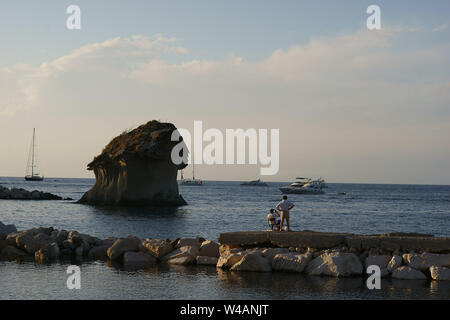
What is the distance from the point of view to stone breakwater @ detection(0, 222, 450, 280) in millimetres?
15359

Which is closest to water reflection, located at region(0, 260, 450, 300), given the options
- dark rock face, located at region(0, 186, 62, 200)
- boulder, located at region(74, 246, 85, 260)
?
boulder, located at region(74, 246, 85, 260)

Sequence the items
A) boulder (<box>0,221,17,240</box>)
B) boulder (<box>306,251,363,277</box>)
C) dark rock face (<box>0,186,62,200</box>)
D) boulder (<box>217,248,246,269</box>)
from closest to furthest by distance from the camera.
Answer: boulder (<box>306,251,363,277</box>), boulder (<box>217,248,246,269</box>), boulder (<box>0,221,17,240</box>), dark rock face (<box>0,186,62,200</box>)

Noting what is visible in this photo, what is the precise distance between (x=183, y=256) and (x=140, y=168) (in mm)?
41784

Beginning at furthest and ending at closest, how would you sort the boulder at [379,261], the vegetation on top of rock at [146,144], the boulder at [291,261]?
the vegetation on top of rock at [146,144] → the boulder at [291,261] → the boulder at [379,261]

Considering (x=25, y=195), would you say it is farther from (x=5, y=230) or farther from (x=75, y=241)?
(x=75, y=241)

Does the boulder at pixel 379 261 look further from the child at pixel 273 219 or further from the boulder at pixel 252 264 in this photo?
the child at pixel 273 219

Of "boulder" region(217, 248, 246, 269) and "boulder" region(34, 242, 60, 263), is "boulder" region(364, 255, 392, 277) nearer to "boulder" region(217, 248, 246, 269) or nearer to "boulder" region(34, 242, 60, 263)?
"boulder" region(217, 248, 246, 269)

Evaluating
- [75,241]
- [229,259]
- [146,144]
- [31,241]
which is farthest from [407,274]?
[146,144]

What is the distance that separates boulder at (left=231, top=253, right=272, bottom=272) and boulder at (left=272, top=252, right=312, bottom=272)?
27cm

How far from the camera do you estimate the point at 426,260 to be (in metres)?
15.3

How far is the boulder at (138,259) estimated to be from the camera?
17.5m

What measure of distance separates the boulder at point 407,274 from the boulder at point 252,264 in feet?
11.6

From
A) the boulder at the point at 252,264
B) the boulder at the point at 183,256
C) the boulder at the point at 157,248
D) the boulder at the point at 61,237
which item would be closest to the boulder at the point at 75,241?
the boulder at the point at 61,237
